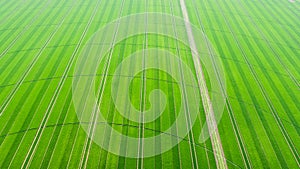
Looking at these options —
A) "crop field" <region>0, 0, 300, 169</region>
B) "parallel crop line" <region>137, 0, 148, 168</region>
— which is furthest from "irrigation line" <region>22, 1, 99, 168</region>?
"parallel crop line" <region>137, 0, 148, 168</region>

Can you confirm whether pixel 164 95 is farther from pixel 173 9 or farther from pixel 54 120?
pixel 173 9

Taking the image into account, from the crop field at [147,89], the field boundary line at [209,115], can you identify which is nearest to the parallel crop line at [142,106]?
the crop field at [147,89]

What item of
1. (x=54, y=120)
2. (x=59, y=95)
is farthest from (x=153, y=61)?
(x=54, y=120)

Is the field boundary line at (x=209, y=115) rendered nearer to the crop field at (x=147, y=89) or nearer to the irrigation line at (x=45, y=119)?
the crop field at (x=147, y=89)

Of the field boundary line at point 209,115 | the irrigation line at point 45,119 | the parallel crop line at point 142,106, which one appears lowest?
the field boundary line at point 209,115

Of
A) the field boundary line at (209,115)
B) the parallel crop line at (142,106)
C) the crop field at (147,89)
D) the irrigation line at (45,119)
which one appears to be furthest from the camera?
the crop field at (147,89)

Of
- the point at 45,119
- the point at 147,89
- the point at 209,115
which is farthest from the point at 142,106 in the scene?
the point at 45,119

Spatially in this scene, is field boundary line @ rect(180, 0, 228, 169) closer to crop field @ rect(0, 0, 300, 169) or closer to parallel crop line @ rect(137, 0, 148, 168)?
crop field @ rect(0, 0, 300, 169)

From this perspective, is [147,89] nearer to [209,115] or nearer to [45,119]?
[209,115]
